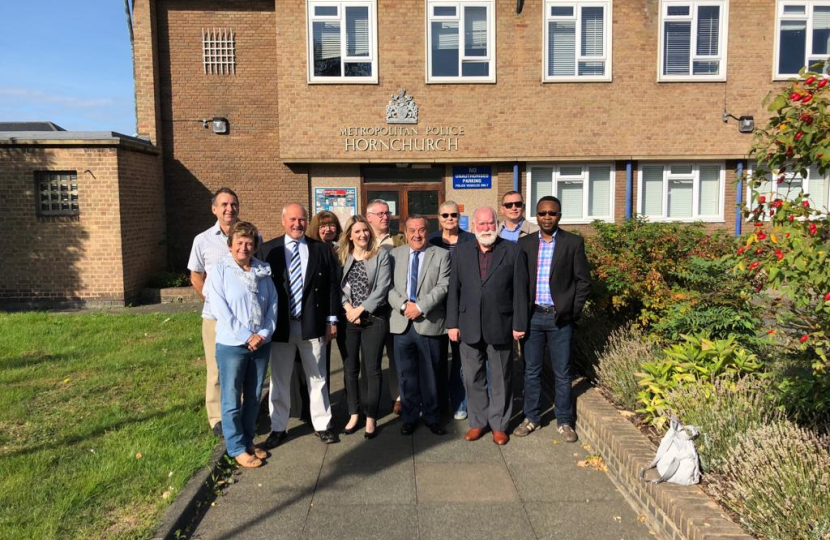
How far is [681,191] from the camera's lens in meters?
15.1

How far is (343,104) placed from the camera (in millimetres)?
13984

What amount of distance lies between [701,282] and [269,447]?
4.29 meters

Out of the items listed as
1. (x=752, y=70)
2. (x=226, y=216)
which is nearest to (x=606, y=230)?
(x=226, y=216)

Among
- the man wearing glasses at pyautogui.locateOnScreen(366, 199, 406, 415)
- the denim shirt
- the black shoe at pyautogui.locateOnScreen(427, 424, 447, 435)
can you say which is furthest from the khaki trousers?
the black shoe at pyautogui.locateOnScreen(427, 424, 447, 435)

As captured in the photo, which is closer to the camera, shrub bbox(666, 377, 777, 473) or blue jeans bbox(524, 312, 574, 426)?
shrub bbox(666, 377, 777, 473)

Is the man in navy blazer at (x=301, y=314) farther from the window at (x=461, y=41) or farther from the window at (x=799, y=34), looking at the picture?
the window at (x=799, y=34)

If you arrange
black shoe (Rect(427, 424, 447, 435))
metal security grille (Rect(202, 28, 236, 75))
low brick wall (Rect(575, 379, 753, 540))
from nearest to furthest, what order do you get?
low brick wall (Rect(575, 379, 753, 540)) → black shoe (Rect(427, 424, 447, 435)) → metal security grille (Rect(202, 28, 236, 75))

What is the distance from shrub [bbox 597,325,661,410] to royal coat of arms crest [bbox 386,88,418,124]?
8807 millimetres

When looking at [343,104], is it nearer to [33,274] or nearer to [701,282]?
[33,274]

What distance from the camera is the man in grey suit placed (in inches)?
214

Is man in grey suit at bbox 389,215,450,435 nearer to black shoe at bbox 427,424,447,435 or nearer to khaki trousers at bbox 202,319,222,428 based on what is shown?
black shoe at bbox 427,424,447,435

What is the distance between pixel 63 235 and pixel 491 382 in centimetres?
1035

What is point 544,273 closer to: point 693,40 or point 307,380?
point 307,380

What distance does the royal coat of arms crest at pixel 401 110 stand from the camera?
45.8 ft
